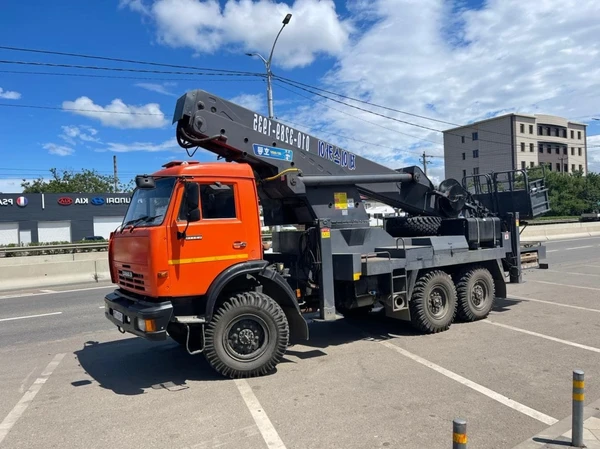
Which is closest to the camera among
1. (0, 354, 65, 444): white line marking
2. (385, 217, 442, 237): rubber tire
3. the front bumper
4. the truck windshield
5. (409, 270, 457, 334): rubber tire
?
(0, 354, 65, 444): white line marking

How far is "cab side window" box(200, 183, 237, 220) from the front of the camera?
552cm

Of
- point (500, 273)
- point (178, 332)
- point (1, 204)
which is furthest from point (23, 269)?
point (1, 204)

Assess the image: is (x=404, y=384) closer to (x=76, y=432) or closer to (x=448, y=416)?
(x=448, y=416)

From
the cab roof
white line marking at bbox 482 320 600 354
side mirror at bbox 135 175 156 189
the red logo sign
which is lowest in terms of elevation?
white line marking at bbox 482 320 600 354

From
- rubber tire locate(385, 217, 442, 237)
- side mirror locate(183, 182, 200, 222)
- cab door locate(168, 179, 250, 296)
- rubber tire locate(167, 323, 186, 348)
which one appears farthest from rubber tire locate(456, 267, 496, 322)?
side mirror locate(183, 182, 200, 222)

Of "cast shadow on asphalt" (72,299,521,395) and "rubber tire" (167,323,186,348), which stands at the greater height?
"rubber tire" (167,323,186,348)

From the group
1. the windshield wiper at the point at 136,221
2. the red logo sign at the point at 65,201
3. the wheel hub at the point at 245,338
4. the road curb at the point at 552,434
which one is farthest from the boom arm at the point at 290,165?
the red logo sign at the point at 65,201

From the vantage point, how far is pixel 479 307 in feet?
27.0

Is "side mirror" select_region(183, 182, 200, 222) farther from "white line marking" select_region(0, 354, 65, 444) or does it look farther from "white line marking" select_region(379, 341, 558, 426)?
"white line marking" select_region(379, 341, 558, 426)

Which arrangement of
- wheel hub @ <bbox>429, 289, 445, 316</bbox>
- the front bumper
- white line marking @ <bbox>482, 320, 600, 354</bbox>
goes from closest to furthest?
1. the front bumper
2. white line marking @ <bbox>482, 320, 600, 354</bbox>
3. wheel hub @ <bbox>429, 289, 445, 316</bbox>

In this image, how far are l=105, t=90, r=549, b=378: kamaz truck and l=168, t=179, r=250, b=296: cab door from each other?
1 cm

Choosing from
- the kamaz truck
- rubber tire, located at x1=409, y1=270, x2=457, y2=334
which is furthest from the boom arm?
rubber tire, located at x1=409, y1=270, x2=457, y2=334

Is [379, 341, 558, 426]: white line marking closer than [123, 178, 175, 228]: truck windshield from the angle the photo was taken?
Yes

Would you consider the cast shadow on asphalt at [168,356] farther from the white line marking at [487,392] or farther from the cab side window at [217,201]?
the cab side window at [217,201]
